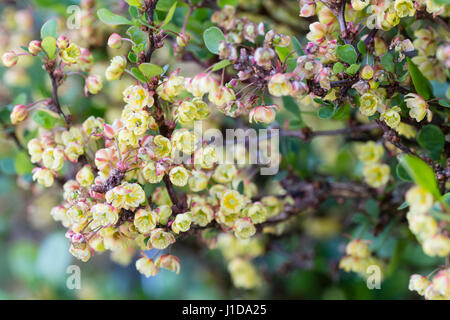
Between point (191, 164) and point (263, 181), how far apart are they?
53cm

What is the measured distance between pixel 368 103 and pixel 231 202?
0.26 metres

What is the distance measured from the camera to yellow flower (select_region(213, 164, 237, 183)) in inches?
31.4

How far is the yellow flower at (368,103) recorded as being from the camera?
0.66 metres

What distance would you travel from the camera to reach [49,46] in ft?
2.45

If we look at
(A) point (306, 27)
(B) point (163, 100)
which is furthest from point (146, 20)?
(A) point (306, 27)

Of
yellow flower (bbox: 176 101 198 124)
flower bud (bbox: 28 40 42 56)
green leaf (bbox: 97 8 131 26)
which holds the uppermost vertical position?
green leaf (bbox: 97 8 131 26)

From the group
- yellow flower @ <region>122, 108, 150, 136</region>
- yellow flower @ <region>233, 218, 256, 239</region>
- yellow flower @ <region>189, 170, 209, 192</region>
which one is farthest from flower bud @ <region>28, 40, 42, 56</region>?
yellow flower @ <region>233, 218, 256, 239</region>

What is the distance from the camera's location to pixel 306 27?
113 cm

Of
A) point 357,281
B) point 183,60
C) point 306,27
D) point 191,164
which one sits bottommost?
point 357,281

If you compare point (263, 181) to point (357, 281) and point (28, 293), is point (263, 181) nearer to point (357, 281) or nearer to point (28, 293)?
point (357, 281)

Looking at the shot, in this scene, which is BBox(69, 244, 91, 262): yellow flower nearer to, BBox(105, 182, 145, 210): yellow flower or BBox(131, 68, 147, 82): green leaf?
BBox(105, 182, 145, 210): yellow flower

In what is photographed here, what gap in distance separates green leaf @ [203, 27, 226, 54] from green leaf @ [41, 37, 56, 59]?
0.82ft

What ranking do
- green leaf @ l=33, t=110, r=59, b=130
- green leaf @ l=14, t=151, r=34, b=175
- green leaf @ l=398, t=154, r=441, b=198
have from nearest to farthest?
1. green leaf @ l=398, t=154, r=441, b=198
2. green leaf @ l=33, t=110, r=59, b=130
3. green leaf @ l=14, t=151, r=34, b=175

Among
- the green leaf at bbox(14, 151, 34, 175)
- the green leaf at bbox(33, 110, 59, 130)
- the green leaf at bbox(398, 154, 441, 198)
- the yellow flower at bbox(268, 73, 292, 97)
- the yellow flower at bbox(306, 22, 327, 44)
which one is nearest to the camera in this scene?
the green leaf at bbox(398, 154, 441, 198)
